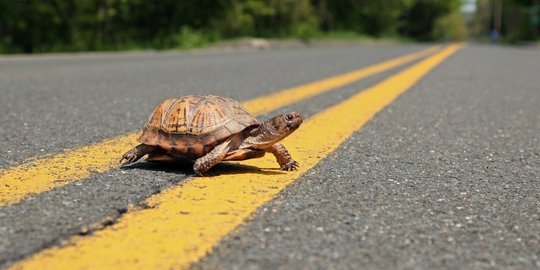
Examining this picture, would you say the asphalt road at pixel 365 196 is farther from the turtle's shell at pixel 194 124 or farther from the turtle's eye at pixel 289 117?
the turtle's eye at pixel 289 117

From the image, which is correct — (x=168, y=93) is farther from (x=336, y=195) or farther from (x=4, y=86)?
(x=336, y=195)

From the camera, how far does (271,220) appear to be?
1785 mm

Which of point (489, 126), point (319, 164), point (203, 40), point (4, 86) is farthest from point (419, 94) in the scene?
point (203, 40)

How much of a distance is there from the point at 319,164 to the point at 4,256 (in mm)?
1480

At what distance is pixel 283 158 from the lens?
2502 millimetres

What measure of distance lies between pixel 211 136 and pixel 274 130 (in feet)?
0.83

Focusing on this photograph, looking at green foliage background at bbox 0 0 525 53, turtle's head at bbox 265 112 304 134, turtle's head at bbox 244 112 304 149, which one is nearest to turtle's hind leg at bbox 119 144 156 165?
turtle's head at bbox 244 112 304 149

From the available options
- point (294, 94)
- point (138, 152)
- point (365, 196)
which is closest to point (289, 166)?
point (365, 196)

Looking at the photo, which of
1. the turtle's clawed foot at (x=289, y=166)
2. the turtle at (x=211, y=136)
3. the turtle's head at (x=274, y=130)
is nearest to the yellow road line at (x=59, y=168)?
the turtle at (x=211, y=136)

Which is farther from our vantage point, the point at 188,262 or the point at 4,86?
the point at 4,86

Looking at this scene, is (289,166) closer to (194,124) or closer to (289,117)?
(289,117)

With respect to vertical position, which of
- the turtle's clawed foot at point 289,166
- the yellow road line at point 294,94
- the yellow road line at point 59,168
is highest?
the yellow road line at point 59,168

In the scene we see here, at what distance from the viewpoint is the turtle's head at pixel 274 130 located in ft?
7.97

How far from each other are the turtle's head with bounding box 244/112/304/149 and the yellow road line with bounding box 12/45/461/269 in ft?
0.40
